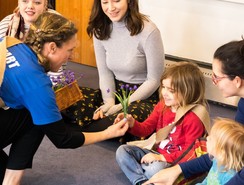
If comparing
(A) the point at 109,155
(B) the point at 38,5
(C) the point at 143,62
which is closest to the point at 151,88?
(C) the point at 143,62

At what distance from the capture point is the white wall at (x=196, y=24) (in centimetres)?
293

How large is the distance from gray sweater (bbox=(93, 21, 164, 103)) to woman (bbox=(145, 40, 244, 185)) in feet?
2.31

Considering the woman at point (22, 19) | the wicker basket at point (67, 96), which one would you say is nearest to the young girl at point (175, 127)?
the wicker basket at point (67, 96)

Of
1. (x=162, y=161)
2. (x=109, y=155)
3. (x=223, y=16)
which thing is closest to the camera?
(x=162, y=161)

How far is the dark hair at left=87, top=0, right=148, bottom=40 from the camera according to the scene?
2418 millimetres

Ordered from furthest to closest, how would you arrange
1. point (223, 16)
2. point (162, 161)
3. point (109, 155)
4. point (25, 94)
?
point (223, 16), point (109, 155), point (162, 161), point (25, 94)

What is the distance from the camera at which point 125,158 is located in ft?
6.79

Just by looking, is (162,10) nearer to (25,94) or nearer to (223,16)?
(223,16)

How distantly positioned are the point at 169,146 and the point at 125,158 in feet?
0.70

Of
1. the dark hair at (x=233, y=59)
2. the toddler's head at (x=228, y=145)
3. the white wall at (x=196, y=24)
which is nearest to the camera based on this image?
the toddler's head at (x=228, y=145)

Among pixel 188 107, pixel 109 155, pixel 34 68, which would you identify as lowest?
pixel 109 155

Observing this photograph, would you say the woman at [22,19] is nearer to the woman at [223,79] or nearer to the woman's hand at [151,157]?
the woman's hand at [151,157]

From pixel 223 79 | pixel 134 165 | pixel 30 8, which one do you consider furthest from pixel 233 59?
pixel 30 8

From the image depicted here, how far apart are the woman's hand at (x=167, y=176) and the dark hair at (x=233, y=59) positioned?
0.43 meters
